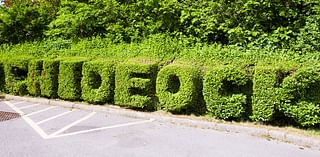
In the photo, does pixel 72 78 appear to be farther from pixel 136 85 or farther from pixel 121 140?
pixel 121 140

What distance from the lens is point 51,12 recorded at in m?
16.8

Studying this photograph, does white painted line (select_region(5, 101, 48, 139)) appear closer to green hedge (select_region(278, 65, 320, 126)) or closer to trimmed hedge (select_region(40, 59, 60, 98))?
trimmed hedge (select_region(40, 59, 60, 98))

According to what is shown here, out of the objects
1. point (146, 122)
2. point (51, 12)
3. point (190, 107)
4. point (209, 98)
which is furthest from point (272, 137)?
point (51, 12)

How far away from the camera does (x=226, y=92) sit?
743 cm

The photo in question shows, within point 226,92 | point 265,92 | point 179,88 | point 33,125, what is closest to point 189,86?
point 179,88

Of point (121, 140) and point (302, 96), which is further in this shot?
point (302, 96)

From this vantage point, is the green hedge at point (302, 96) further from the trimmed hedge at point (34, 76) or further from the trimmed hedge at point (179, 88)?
the trimmed hedge at point (34, 76)

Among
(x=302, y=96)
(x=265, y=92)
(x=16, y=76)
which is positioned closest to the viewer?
(x=302, y=96)

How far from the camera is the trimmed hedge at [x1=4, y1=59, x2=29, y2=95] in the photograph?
11.5 metres

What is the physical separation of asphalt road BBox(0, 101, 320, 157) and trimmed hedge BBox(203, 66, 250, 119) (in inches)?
24.9

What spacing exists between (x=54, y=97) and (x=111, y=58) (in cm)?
228

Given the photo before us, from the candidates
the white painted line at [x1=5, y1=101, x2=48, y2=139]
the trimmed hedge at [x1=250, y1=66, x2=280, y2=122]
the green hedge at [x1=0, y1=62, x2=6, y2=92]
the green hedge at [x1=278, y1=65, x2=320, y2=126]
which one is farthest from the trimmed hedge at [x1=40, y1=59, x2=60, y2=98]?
the green hedge at [x1=278, y1=65, x2=320, y2=126]

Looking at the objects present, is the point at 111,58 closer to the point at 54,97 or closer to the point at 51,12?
the point at 54,97

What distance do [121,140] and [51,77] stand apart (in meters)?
5.19
